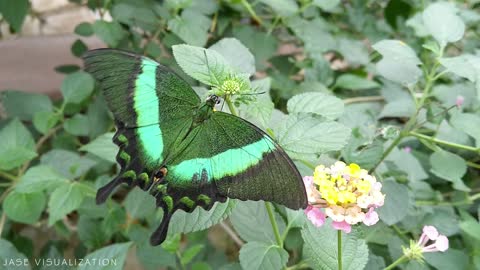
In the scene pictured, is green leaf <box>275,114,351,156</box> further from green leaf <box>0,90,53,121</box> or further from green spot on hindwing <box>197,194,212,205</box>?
green leaf <box>0,90,53,121</box>

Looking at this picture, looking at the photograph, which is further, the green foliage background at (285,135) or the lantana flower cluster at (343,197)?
the green foliage background at (285,135)

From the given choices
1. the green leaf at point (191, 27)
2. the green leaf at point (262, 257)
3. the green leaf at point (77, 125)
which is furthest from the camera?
the green leaf at point (77, 125)

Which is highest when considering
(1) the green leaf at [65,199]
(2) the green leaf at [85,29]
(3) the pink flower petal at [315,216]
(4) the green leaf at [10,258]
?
(3) the pink flower petal at [315,216]

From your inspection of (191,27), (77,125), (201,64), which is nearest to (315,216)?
(201,64)

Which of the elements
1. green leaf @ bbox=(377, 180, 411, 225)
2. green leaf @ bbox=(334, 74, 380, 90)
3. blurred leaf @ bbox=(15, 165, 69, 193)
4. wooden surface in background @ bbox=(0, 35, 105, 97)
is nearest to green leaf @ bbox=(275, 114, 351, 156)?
green leaf @ bbox=(377, 180, 411, 225)

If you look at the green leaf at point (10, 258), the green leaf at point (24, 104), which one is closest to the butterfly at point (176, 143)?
the green leaf at point (10, 258)

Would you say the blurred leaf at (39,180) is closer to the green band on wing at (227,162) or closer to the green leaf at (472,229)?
the green band on wing at (227,162)

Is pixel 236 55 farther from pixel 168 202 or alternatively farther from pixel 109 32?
pixel 109 32
